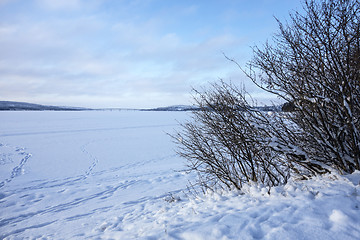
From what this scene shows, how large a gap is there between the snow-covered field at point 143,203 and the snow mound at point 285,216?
1cm

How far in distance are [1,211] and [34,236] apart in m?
2.56

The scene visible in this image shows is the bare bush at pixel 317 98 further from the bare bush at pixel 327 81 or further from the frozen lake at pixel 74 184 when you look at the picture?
the frozen lake at pixel 74 184

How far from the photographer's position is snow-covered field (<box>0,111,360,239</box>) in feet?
8.37

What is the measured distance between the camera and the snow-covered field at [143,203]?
8.37 feet

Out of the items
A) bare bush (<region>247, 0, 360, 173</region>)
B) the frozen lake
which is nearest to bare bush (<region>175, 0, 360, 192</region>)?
bare bush (<region>247, 0, 360, 173</region>)

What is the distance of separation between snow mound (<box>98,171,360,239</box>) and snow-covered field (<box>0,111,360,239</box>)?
1cm

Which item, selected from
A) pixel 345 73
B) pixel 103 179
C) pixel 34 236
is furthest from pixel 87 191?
pixel 345 73

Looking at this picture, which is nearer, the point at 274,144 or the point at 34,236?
the point at 274,144

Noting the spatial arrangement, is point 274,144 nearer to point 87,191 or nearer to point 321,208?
point 321,208

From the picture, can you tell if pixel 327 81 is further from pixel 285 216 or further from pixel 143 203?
pixel 143 203

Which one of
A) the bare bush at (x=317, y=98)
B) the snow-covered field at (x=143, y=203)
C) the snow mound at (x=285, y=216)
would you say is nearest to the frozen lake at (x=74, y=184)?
the snow-covered field at (x=143, y=203)

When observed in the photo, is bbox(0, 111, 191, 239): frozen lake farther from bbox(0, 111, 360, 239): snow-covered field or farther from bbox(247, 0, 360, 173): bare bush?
bbox(247, 0, 360, 173): bare bush

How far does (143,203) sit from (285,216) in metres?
4.55

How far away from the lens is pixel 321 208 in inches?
104
